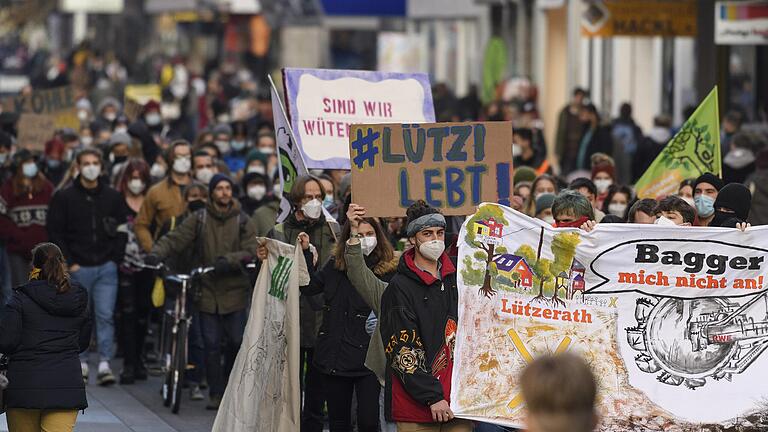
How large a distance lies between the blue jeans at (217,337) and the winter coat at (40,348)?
10.6 ft

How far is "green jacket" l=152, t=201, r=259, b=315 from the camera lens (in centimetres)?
1311

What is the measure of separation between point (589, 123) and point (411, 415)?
14.2 metres

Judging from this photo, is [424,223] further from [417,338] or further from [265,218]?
[265,218]

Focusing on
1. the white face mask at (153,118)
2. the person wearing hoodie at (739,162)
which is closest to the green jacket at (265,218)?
the person wearing hoodie at (739,162)

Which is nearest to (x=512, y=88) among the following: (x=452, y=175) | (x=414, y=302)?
(x=452, y=175)

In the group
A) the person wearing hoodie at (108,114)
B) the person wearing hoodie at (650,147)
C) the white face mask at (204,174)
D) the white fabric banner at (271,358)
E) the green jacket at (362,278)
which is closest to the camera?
the green jacket at (362,278)

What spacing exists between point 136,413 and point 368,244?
3.20m

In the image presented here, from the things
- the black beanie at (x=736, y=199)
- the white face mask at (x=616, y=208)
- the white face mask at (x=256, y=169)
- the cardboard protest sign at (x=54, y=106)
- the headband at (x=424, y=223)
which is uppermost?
the cardboard protest sign at (x=54, y=106)

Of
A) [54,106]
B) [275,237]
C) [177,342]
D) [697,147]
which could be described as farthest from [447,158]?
[54,106]

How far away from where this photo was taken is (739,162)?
17078 millimetres

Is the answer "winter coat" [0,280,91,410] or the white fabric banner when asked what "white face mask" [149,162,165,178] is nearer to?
the white fabric banner

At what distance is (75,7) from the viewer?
54.0 metres

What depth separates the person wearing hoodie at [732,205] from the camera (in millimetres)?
11172

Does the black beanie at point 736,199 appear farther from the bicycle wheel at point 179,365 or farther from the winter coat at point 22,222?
the winter coat at point 22,222
